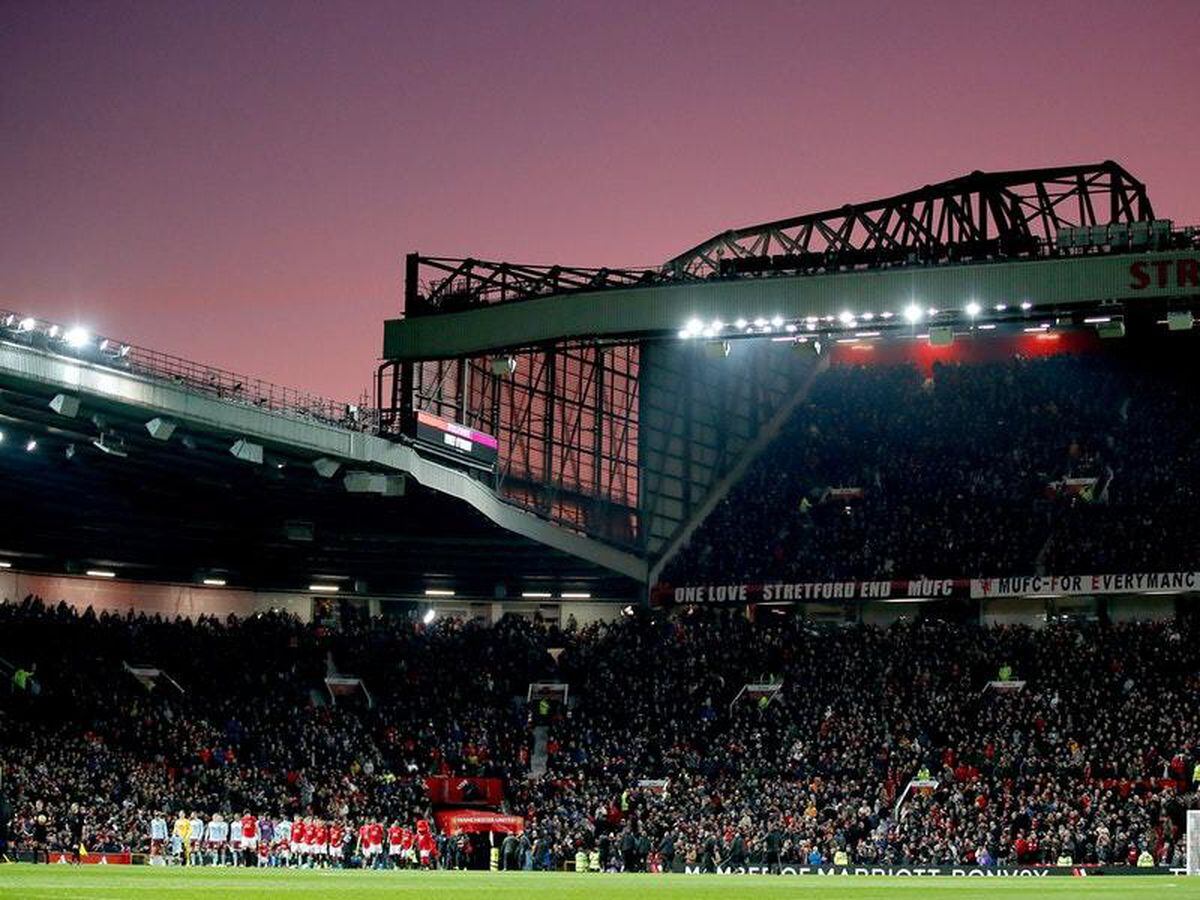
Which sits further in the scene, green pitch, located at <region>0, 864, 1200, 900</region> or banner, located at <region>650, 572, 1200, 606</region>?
banner, located at <region>650, 572, 1200, 606</region>

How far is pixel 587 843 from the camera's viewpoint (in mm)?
45750

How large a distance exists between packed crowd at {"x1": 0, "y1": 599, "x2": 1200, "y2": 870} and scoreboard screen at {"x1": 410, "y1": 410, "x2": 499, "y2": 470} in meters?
9.15

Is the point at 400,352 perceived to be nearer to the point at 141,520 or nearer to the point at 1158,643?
the point at 141,520

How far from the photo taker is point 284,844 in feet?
146

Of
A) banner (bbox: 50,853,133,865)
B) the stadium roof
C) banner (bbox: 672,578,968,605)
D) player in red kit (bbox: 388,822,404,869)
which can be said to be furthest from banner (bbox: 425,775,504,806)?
banner (bbox: 672,578,968,605)

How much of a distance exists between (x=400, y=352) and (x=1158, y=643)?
26.1m

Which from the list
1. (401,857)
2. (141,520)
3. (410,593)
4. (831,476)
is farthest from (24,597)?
(831,476)

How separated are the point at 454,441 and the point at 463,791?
10.9 m

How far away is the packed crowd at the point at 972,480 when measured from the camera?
189 ft

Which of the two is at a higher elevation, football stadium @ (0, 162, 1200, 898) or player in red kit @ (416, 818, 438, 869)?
football stadium @ (0, 162, 1200, 898)

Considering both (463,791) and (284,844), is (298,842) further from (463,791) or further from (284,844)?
(463,791)

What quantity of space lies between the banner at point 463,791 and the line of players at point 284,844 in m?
6.41

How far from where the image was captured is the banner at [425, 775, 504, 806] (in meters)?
52.0

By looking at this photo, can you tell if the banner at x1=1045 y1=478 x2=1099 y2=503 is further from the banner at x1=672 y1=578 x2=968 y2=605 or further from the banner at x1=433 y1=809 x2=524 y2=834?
the banner at x1=433 y1=809 x2=524 y2=834
